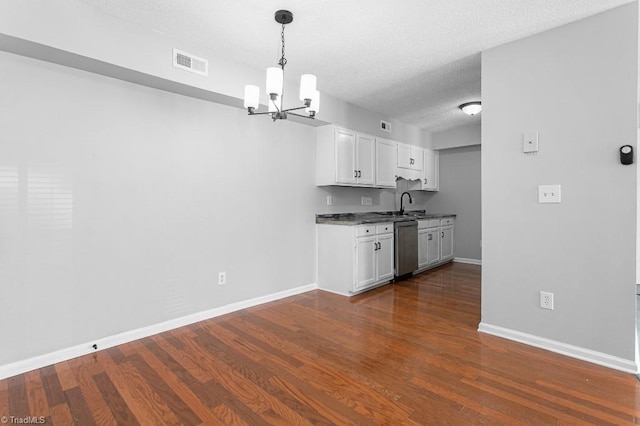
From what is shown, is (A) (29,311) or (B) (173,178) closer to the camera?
(A) (29,311)

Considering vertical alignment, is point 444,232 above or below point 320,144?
below

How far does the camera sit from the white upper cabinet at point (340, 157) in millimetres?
4223

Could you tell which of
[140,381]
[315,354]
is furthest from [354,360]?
[140,381]

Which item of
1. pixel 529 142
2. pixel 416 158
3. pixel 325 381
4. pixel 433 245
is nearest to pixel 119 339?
pixel 325 381

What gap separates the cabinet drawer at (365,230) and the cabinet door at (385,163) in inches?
38.4

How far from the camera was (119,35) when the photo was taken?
2.41m

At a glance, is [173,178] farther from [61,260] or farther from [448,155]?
[448,155]

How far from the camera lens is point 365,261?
409 centimetres

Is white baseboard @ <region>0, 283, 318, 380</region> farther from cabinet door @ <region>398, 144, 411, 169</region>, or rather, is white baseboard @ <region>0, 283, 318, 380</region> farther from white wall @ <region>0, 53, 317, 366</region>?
cabinet door @ <region>398, 144, 411, 169</region>

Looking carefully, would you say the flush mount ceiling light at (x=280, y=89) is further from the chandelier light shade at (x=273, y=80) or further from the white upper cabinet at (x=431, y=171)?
the white upper cabinet at (x=431, y=171)

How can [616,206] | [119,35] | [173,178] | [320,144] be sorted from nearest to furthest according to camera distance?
[616,206] < [119,35] < [173,178] < [320,144]

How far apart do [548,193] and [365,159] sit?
252 cm

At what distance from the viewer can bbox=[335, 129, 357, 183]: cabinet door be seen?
4.25 m

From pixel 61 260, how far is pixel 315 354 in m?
2.02
